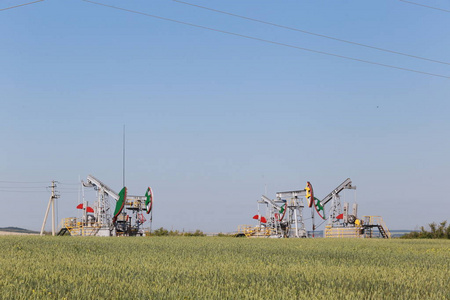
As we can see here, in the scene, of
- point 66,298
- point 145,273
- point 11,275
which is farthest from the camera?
point 145,273

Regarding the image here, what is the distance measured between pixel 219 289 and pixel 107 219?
44.4 metres

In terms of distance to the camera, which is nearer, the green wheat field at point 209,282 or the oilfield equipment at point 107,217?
the green wheat field at point 209,282

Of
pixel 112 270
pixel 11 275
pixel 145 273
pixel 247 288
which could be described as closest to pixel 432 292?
pixel 247 288

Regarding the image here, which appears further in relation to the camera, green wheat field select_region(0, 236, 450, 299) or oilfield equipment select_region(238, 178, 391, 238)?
oilfield equipment select_region(238, 178, 391, 238)

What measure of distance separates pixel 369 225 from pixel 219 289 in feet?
150

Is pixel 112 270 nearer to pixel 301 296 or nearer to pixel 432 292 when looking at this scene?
pixel 301 296

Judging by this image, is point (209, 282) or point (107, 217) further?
point (107, 217)

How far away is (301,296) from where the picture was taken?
24.1ft

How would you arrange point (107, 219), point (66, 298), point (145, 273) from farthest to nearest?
point (107, 219) < point (145, 273) < point (66, 298)

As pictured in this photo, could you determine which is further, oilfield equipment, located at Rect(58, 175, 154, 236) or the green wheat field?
oilfield equipment, located at Rect(58, 175, 154, 236)

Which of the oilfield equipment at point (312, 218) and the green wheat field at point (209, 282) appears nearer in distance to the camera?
the green wheat field at point (209, 282)

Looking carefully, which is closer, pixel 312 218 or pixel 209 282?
pixel 209 282

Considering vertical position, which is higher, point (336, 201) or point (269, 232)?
point (336, 201)

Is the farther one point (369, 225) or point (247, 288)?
point (369, 225)
